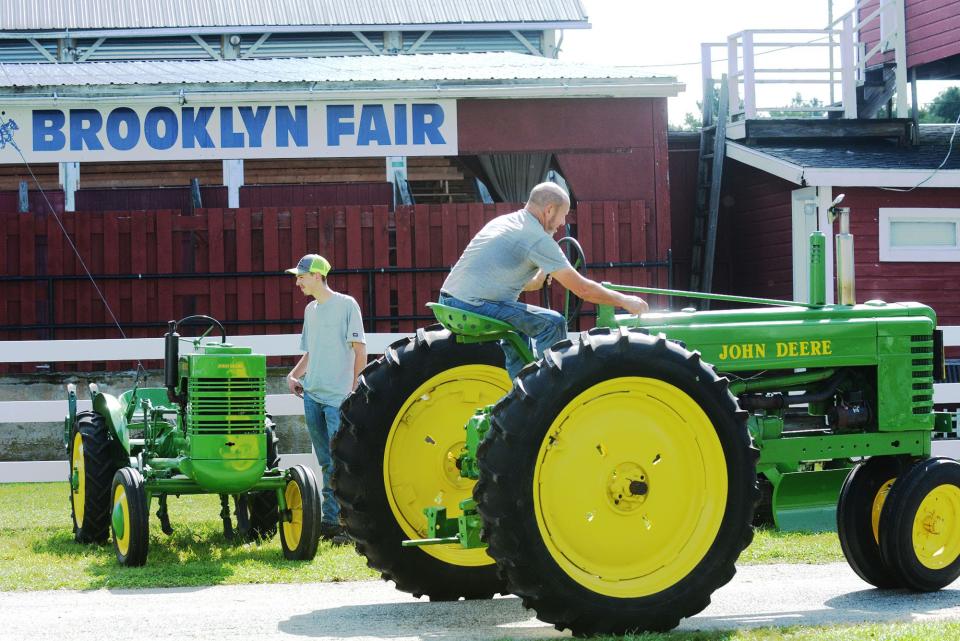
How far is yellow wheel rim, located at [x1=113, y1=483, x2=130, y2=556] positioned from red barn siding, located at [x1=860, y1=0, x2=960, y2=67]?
15.8 m

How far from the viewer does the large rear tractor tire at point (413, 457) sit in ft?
22.5

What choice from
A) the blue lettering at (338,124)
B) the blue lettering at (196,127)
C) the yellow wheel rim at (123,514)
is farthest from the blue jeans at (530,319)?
the blue lettering at (196,127)

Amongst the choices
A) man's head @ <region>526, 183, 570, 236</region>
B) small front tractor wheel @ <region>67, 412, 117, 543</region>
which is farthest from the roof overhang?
man's head @ <region>526, 183, 570, 236</region>

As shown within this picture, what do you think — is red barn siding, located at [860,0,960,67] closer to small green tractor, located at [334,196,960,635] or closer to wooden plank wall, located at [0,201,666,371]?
wooden plank wall, located at [0,201,666,371]

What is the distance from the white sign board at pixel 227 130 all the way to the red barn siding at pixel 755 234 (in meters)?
4.57

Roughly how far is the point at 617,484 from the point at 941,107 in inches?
1955

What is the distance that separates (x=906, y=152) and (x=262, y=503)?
12001mm

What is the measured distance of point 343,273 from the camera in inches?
624

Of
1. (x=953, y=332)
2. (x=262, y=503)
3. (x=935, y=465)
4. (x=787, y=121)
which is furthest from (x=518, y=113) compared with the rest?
(x=935, y=465)

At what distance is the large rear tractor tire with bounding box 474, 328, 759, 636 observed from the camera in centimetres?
568

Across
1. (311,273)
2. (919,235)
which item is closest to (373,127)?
(919,235)

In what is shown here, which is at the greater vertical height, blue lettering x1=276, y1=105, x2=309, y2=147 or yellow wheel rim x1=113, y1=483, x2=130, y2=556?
blue lettering x1=276, y1=105, x2=309, y2=147

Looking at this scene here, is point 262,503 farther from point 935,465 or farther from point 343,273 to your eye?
point 343,273

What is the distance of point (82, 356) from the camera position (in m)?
12.2
